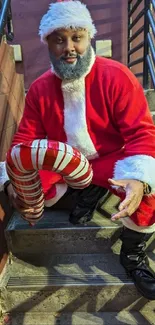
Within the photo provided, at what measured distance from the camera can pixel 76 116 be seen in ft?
4.68

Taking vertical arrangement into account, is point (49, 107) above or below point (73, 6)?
below

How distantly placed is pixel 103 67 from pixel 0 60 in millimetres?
723

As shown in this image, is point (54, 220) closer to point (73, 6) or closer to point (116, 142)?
point (116, 142)

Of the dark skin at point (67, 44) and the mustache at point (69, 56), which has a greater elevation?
the dark skin at point (67, 44)

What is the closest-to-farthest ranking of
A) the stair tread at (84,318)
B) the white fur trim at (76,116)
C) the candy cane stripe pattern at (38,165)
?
the candy cane stripe pattern at (38,165)
the white fur trim at (76,116)
the stair tread at (84,318)

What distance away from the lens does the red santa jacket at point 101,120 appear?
1.30 m

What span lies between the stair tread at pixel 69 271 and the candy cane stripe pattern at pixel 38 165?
0.45 m

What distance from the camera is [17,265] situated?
5.37 feet

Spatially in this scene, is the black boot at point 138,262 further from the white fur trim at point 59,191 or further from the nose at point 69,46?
the nose at point 69,46

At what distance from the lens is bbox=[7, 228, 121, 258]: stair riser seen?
1637 mm

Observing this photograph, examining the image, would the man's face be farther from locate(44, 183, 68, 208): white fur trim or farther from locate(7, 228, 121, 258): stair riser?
locate(7, 228, 121, 258): stair riser

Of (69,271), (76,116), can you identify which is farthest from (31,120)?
(69,271)

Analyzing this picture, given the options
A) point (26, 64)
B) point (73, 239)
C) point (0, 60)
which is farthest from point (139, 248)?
point (26, 64)

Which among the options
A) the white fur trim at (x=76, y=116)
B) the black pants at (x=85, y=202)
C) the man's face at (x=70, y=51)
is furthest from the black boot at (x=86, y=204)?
the man's face at (x=70, y=51)
